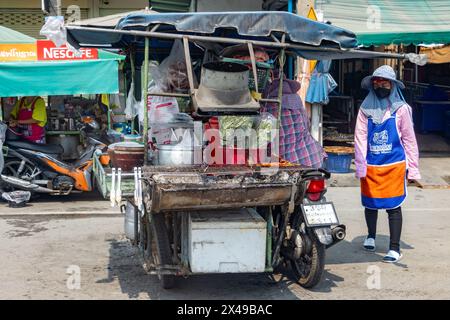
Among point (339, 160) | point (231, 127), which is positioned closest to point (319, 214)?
point (231, 127)

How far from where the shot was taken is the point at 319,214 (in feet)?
15.9

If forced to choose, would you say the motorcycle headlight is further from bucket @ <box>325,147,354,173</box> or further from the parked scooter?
bucket @ <box>325,147,354,173</box>

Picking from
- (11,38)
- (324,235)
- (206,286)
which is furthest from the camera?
(11,38)

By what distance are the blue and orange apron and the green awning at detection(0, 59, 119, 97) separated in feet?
14.1

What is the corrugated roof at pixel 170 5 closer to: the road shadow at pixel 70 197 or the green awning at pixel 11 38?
the green awning at pixel 11 38

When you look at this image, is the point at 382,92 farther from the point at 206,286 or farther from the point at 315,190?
the point at 206,286

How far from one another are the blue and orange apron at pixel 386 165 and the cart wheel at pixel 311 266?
128cm

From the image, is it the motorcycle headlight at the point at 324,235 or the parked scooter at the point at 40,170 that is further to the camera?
the parked scooter at the point at 40,170

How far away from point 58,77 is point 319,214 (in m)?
5.26

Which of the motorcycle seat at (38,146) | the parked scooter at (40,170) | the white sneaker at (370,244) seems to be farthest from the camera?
the motorcycle seat at (38,146)

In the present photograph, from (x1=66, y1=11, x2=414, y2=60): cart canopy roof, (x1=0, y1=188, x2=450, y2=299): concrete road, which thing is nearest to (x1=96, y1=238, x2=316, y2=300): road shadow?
(x1=0, y1=188, x2=450, y2=299): concrete road

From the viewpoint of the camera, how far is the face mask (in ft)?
19.4

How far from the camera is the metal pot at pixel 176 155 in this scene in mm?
4980

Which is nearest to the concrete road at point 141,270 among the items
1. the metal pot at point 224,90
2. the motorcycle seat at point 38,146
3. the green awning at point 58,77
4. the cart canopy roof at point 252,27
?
the motorcycle seat at point 38,146
